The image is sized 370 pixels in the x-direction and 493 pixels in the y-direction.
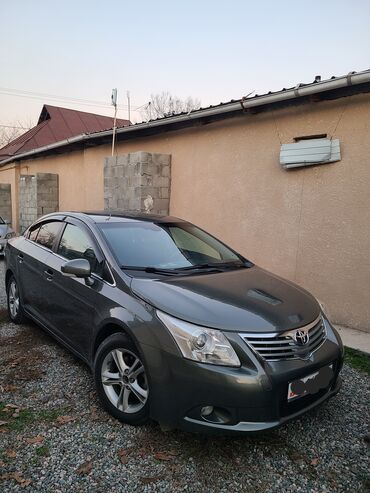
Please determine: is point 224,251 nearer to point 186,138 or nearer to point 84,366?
point 84,366

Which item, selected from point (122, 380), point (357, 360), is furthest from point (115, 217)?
point (357, 360)

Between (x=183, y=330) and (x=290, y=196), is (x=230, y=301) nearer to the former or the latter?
(x=183, y=330)

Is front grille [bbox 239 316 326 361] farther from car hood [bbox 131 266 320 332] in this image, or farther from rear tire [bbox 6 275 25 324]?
rear tire [bbox 6 275 25 324]

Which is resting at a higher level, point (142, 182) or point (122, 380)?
Answer: point (142, 182)

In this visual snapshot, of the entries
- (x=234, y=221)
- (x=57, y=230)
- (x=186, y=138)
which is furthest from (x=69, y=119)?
(x=57, y=230)

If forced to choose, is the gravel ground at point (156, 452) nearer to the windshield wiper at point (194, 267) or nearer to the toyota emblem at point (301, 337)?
the toyota emblem at point (301, 337)

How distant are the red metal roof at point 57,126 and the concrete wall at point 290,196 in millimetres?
12212

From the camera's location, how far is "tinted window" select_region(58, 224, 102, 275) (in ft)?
10.4

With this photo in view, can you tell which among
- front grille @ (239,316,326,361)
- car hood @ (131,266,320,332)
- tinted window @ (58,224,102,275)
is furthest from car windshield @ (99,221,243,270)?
front grille @ (239,316,326,361)

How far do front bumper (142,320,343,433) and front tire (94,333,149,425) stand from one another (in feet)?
0.65

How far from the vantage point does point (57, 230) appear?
3963 mm

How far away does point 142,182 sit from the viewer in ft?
23.7

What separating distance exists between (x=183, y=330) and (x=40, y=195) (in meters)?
10.7

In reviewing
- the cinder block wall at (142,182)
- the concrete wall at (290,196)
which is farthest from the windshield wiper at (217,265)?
the cinder block wall at (142,182)
